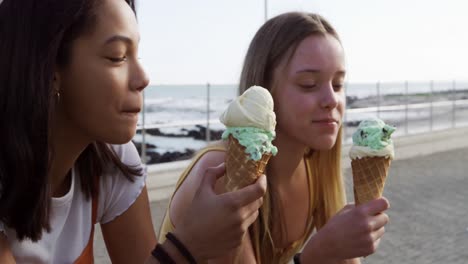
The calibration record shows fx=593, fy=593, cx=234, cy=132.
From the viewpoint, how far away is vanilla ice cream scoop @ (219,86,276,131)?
1926 mm

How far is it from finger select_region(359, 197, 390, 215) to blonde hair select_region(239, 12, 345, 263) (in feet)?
1.66

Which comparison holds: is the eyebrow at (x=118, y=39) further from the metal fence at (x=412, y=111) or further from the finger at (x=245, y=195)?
the metal fence at (x=412, y=111)

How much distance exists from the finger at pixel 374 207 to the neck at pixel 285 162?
513 mm

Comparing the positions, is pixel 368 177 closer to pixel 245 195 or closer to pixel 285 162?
pixel 285 162

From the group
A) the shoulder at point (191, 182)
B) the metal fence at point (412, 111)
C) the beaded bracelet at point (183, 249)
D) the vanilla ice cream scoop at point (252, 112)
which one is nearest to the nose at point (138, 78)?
the vanilla ice cream scoop at point (252, 112)

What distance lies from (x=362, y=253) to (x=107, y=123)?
106cm

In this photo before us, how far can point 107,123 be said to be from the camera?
1.71 m

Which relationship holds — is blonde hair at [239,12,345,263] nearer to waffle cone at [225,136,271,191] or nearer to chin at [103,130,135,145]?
waffle cone at [225,136,271,191]

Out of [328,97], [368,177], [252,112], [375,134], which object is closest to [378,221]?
[368,177]

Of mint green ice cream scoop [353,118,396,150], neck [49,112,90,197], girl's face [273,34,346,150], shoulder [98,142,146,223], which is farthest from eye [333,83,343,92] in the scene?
neck [49,112,90,197]

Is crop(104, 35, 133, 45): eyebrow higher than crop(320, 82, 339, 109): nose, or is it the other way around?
crop(104, 35, 133, 45): eyebrow

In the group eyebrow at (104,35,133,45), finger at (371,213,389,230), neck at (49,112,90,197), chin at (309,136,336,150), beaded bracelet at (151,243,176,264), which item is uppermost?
eyebrow at (104,35,133,45)

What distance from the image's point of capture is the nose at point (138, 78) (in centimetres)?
173

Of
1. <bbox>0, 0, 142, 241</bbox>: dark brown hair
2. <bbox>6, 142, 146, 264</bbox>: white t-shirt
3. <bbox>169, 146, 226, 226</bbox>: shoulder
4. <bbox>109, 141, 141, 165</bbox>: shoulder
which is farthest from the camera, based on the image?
<bbox>169, 146, 226, 226</bbox>: shoulder
